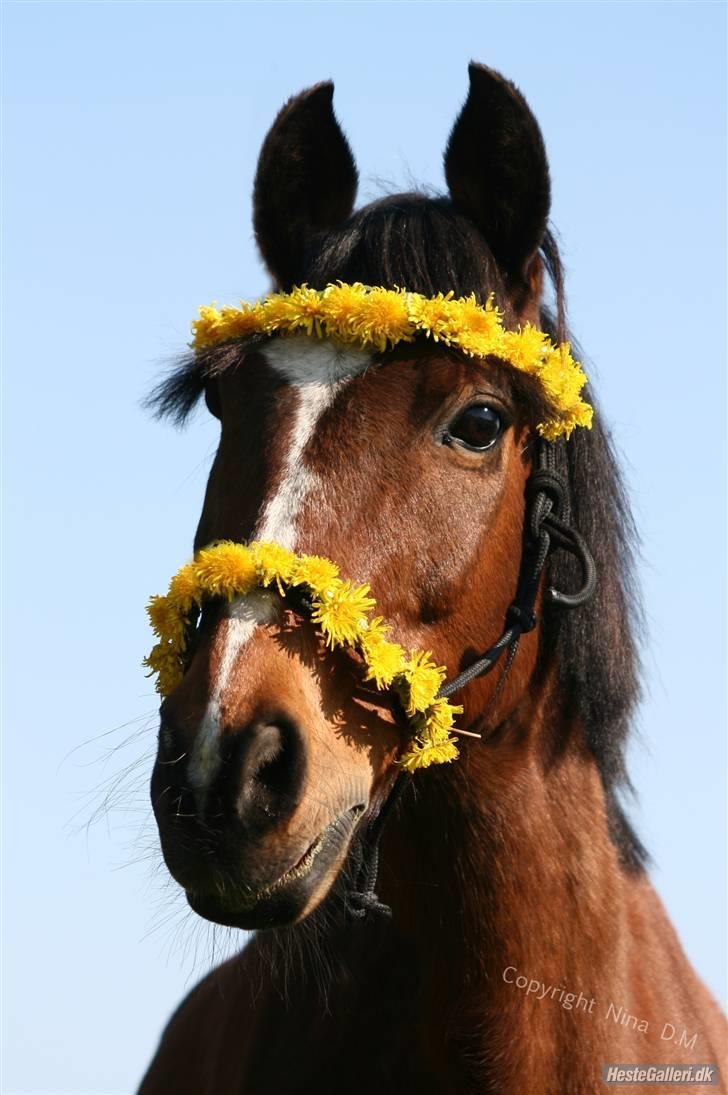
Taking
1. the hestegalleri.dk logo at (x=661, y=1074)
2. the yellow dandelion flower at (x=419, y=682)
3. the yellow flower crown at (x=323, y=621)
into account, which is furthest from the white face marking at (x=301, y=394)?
the hestegalleri.dk logo at (x=661, y=1074)

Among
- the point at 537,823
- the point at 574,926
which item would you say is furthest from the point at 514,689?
the point at 574,926

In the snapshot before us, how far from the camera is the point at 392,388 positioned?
439cm

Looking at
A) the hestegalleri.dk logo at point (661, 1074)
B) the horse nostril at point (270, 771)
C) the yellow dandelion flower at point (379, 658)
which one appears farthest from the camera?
the hestegalleri.dk logo at point (661, 1074)

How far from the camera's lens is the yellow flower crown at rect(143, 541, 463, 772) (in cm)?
393

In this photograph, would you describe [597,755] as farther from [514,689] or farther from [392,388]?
[392,388]

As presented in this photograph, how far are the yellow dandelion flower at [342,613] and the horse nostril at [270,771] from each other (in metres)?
0.33

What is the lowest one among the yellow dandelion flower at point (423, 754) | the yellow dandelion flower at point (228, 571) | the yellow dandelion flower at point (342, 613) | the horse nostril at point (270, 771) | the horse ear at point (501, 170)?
the horse nostril at point (270, 771)

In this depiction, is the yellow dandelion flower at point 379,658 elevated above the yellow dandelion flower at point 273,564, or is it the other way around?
the yellow dandelion flower at point 273,564

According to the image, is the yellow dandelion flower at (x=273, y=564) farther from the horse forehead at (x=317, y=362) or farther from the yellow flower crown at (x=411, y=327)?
the yellow flower crown at (x=411, y=327)

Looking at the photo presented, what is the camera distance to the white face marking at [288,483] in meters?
3.68

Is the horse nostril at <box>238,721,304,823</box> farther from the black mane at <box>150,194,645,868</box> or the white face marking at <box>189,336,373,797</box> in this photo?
the black mane at <box>150,194,645,868</box>

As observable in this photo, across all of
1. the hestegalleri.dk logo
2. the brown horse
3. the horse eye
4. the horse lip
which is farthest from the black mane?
the horse lip

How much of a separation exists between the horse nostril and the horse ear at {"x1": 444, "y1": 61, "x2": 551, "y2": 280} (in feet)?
6.51

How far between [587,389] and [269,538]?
1.60 m
